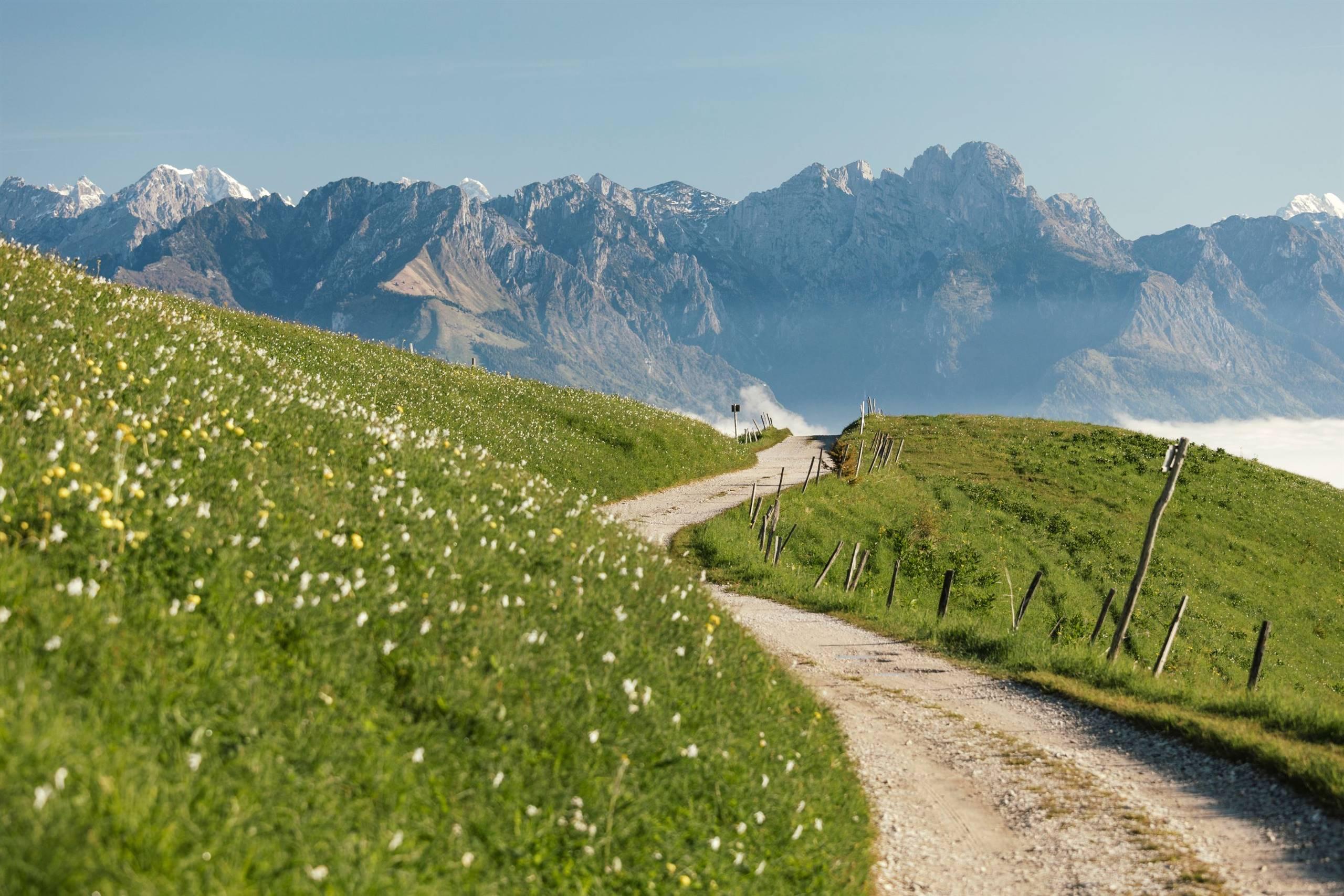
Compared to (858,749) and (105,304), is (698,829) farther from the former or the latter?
(105,304)

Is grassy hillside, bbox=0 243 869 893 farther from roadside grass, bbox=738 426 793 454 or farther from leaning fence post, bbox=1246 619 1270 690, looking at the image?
roadside grass, bbox=738 426 793 454

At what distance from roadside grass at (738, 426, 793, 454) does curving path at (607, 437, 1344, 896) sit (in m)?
49.2

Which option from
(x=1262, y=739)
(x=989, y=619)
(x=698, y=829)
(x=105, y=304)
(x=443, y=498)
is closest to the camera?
(x=698, y=829)

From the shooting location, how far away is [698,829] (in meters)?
8.73

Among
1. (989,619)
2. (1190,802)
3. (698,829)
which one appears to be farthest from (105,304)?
(989,619)

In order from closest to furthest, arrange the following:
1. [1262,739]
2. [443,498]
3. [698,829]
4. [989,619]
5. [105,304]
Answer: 1. [698,829]
2. [443,498]
3. [1262,739]
4. [105,304]
5. [989,619]

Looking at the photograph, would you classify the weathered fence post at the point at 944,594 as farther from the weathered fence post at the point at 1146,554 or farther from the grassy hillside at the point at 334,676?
the grassy hillside at the point at 334,676

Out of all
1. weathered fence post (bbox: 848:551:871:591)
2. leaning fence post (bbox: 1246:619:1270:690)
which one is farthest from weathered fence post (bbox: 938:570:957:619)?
leaning fence post (bbox: 1246:619:1270:690)

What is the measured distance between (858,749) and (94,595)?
36.7 feet

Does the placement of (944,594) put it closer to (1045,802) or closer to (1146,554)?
(1146,554)

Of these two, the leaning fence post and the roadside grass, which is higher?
the roadside grass

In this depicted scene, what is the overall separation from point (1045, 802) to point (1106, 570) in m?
32.5

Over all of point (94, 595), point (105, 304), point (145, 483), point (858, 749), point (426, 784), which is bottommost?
point (858, 749)

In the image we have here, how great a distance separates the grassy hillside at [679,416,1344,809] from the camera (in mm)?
17078
